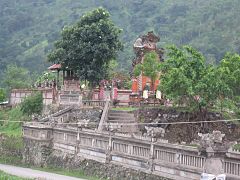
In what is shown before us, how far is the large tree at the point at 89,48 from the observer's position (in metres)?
39.6

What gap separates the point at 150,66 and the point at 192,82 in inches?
317

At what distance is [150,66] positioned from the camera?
39.7 m

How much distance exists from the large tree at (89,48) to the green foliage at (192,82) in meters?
7.70

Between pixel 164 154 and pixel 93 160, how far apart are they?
6.08m

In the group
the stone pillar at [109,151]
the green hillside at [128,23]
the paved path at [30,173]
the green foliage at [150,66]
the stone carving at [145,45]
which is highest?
the green hillside at [128,23]

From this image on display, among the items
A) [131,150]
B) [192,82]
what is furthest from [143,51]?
[131,150]

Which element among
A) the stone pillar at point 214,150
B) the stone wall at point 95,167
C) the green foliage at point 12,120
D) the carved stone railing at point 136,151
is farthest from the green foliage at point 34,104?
the stone pillar at point 214,150

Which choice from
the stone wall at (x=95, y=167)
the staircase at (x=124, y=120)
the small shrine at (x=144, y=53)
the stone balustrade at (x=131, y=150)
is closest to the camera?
the stone balustrade at (x=131, y=150)

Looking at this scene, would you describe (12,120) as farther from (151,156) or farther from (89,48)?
(151,156)

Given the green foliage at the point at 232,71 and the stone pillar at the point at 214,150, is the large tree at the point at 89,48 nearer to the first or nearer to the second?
the green foliage at the point at 232,71

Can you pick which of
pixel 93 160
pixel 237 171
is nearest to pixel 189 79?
pixel 93 160

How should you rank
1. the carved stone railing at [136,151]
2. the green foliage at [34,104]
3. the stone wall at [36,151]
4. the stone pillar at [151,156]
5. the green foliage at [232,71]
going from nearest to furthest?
1. the carved stone railing at [136,151]
2. the stone pillar at [151,156]
3. the stone wall at [36,151]
4. the green foliage at [232,71]
5. the green foliage at [34,104]

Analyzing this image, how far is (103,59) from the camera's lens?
40.0 m

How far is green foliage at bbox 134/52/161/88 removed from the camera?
1561 inches
